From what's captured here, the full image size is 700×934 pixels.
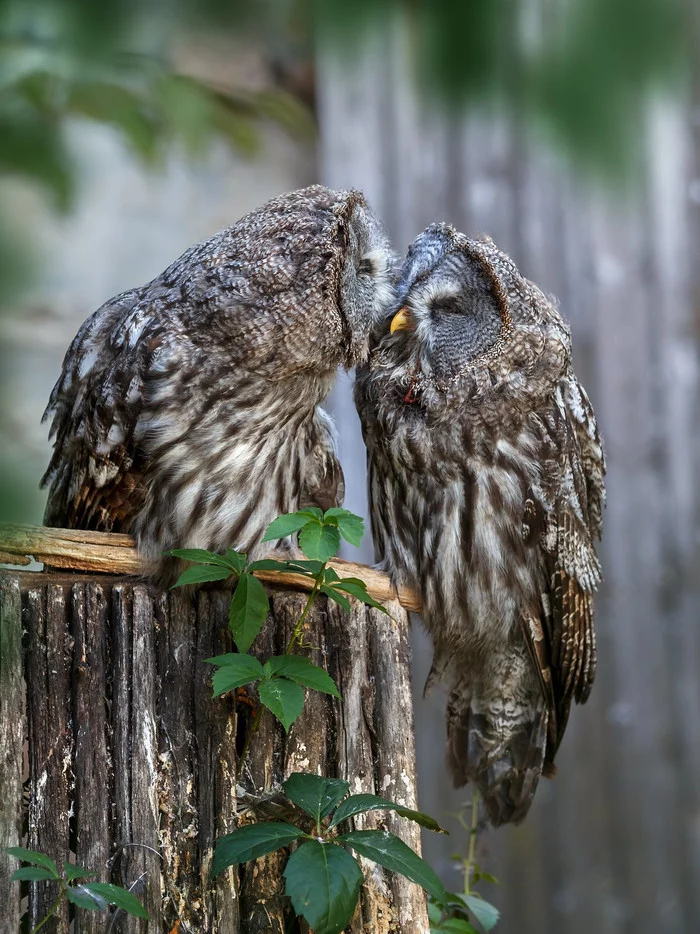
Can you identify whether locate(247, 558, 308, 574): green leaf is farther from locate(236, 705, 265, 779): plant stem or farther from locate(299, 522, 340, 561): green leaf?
locate(236, 705, 265, 779): plant stem

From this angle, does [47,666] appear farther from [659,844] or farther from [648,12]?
[659,844]

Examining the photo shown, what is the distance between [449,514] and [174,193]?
2545 millimetres

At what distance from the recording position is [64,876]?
168cm

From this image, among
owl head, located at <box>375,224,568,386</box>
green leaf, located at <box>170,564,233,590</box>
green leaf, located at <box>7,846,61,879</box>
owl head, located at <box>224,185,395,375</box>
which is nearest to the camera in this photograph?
green leaf, located at <box>7,846,61,879</box>

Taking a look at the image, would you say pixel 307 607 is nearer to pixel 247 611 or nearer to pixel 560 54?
pixel 247 611

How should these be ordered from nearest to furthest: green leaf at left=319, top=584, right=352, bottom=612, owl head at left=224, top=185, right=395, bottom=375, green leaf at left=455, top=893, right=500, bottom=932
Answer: green leaf at left=319, top=584, right=352, bottom=612 < owl head at left=224, top=185, right=395, bottom=375 < green leaf at left=455, top=893, right=500, bottom=932

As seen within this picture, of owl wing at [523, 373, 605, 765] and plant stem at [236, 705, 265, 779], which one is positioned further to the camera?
owl wing at [523, 373, 605, 765]

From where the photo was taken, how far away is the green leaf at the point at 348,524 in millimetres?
1868

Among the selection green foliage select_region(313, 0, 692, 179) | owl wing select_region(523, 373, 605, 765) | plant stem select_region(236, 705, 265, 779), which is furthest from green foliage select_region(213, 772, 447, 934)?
green foliage select_region(313, 0, 692, 179)

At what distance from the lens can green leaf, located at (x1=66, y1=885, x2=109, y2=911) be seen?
162cm

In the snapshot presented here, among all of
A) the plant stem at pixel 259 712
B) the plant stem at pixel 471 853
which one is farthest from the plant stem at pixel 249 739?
the plant stem at pixel 471 853

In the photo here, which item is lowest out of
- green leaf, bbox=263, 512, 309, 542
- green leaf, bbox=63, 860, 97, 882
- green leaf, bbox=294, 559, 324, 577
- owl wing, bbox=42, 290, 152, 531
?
green leaf, bbox=63, 860, 97, 882

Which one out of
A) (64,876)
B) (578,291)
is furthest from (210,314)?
(578,291)

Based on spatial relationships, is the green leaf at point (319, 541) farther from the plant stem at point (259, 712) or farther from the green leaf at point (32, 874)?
the green leaf at point (32, 874)
